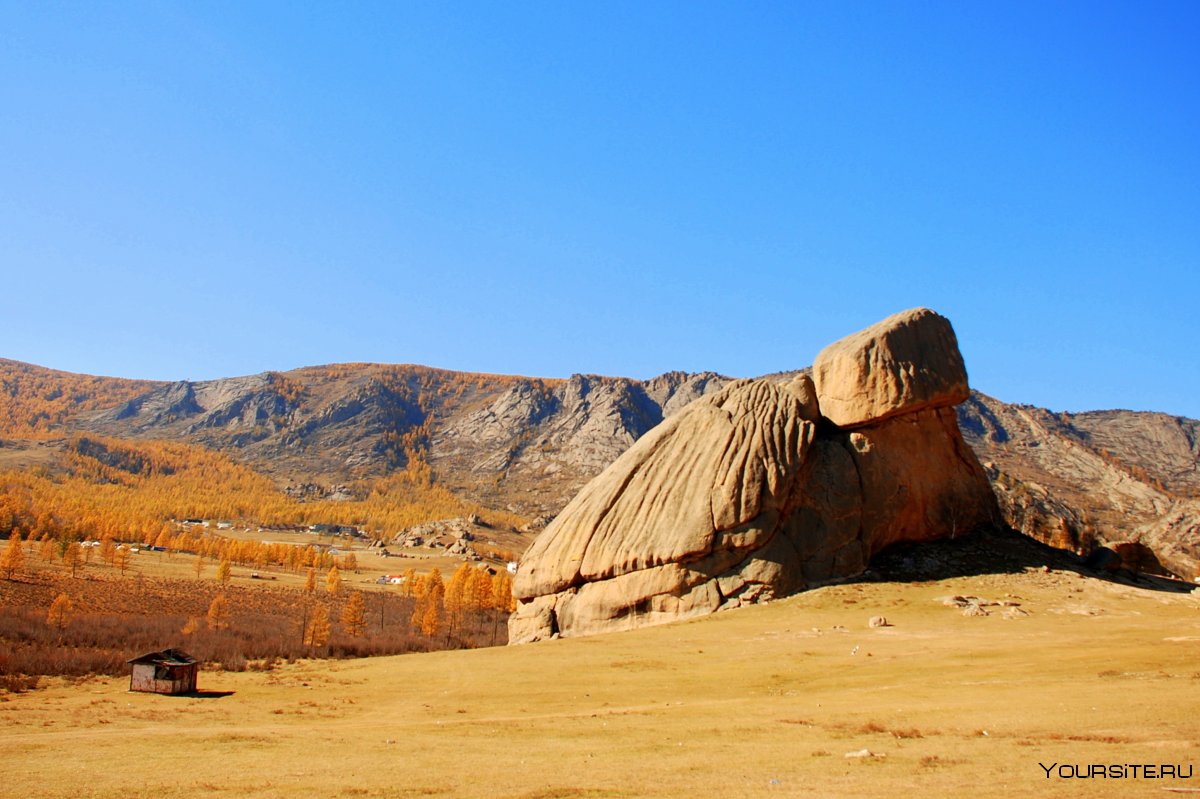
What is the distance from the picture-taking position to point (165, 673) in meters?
37.9

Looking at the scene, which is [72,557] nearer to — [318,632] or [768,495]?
[318,632]

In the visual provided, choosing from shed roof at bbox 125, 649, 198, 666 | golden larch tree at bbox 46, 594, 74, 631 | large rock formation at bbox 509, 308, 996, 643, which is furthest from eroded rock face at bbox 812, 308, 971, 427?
golden larch tree at bbox 46, 594, 74, 631

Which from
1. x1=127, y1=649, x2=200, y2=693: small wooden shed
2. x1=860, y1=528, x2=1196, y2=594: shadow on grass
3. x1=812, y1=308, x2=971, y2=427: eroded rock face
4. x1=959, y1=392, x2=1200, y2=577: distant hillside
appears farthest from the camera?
x1=959, y1=392, x2=1200, y2=577: distant hillside

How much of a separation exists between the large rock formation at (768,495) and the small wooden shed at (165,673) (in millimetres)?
17222

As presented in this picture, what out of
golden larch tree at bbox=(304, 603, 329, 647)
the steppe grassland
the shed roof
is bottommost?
golden larch tree at bbox=(304, 603, 329, 647)

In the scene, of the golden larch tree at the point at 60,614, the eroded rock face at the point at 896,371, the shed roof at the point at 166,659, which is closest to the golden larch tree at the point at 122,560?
the golden larch tree at the point at 60,614

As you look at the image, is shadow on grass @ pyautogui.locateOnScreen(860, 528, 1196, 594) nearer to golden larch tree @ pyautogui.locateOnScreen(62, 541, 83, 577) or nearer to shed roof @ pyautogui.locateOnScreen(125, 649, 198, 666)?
shed roof @ pyautogui.locateOnScreen(125, 649, 198, 666)

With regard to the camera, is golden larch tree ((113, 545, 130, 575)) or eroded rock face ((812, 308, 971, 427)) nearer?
eroded rock face ((812, 308, 971, 427))

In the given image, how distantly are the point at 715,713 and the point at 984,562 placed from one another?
2826 cm

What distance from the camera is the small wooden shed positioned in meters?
37.8

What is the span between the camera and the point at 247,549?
438 ft

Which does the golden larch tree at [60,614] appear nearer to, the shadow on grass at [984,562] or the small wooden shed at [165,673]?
the small wooden shed at [165,673]

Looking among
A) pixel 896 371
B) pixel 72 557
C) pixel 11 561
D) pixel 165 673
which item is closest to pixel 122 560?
pixel 72 557

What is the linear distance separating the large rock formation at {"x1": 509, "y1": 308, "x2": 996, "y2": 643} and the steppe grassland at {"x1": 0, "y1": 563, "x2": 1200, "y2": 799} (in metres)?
3.11
